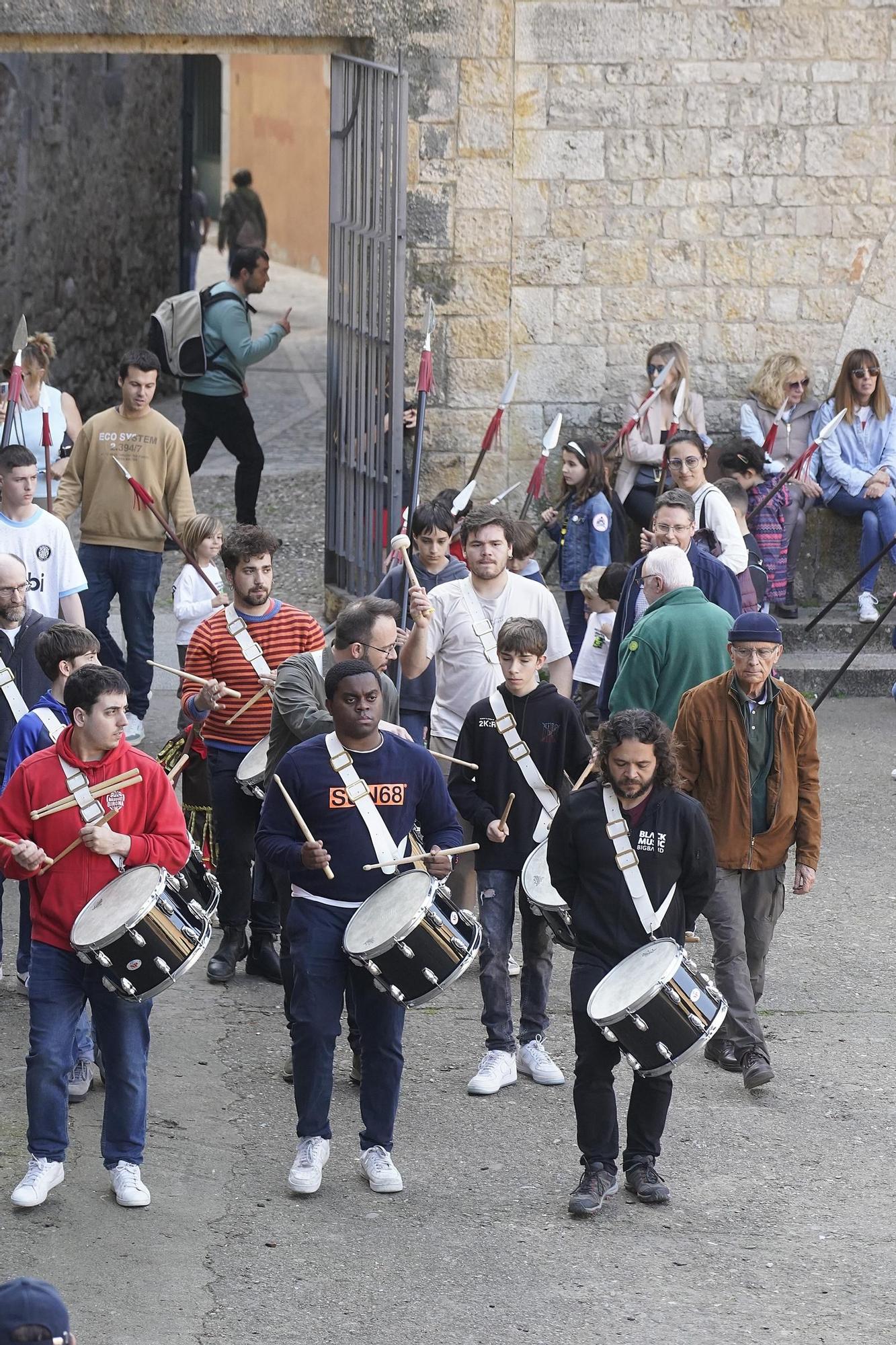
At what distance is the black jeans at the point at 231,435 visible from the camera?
11961mm

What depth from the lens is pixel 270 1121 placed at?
6.10 meters

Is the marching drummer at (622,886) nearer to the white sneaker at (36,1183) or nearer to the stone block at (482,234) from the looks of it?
the white sneaker at (36,1183)

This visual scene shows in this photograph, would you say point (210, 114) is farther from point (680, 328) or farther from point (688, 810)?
point (688, 810)

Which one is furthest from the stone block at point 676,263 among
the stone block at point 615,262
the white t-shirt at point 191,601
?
the white t-shirt at point 191,601

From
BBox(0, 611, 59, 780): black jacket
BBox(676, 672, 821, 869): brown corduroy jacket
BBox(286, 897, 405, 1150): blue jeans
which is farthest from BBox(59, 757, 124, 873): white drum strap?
BBox(676, 672, 821, 869): brown corduroy jacket

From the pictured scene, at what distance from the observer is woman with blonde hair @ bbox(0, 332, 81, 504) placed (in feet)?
32.3

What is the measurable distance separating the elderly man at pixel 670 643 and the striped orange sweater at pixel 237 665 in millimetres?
1143

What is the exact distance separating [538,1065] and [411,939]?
132 centimetres

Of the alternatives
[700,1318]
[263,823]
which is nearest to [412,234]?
[263,823]

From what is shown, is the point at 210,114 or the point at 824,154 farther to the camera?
the point at 210,114

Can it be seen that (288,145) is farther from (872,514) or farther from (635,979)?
(635,979)

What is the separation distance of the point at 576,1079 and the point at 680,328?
6.90 metres

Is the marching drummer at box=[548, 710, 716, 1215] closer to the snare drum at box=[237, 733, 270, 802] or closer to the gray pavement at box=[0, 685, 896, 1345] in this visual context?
the gray pavement at box=[0, 685, 896, 1345]

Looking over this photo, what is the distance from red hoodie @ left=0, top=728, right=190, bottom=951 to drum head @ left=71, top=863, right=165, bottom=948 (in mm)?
49
